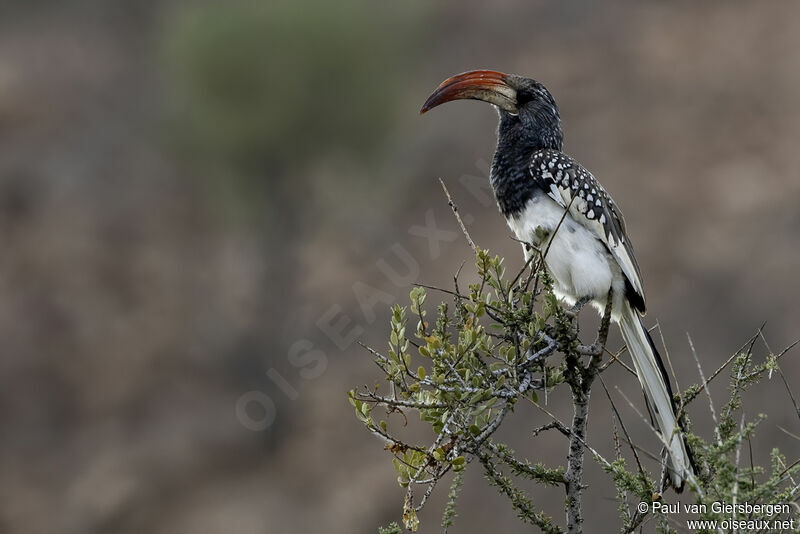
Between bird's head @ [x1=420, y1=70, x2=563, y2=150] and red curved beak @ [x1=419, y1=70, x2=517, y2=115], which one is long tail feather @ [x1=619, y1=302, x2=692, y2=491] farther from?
red curved beak @ [x1=419, y1=70, x2=517, y2=115]

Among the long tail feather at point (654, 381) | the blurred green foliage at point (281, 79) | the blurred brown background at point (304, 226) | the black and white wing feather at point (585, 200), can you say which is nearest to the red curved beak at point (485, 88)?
the black and white wing feather at point (585, 200)

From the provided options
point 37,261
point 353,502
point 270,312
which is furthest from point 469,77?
point 37,261

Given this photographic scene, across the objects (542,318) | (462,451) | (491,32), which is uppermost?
A: (491,32)

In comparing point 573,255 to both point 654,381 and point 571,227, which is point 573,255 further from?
point 654,381

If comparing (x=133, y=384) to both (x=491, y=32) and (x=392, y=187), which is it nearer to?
(x=392, y=187)

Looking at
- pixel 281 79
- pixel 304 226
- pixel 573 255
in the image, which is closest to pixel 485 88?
pixel 573 255

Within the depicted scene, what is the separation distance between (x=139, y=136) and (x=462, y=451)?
51.2 ft

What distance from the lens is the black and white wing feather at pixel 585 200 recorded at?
340 centimetres

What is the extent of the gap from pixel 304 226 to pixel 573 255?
11.2 m

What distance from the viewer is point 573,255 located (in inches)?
133

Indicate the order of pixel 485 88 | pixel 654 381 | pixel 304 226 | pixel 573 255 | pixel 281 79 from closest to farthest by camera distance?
pixel 654 381 → pixel 573 255 → pixel 485 88 → pixel 281 79 → pixel 304 226

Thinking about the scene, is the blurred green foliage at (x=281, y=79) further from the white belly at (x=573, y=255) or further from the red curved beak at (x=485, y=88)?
the white belly at (x=573, y=255)

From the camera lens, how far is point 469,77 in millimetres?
3705

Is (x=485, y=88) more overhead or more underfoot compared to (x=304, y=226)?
more underfoot
